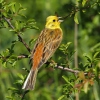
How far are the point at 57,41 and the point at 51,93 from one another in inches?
51.3

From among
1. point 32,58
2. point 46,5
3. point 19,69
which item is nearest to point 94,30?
point 46,5

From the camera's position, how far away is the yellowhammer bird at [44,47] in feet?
15.7

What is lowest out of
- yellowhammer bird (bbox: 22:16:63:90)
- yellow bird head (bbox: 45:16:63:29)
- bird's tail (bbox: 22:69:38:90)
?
bird's tail (bbox: 22:69:38:90)

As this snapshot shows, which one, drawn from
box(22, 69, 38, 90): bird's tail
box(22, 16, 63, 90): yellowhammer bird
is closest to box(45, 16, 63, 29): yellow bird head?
box(22, 16, 63, 90): yellowhammer bird

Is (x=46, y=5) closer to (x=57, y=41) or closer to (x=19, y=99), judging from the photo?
(x=57, y=41)

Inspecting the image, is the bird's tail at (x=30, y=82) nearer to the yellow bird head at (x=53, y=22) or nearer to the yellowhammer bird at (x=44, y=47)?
the yellowhammer bird at (x=44, y=47)

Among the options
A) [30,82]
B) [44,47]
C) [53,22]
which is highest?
[53,22]

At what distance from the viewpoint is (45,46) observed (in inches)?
208

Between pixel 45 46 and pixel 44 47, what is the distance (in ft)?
0.14

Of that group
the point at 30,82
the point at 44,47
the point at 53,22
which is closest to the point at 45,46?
the point at 44,47

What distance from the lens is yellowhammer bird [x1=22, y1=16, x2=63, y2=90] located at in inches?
188

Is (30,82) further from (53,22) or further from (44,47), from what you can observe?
(53,22)

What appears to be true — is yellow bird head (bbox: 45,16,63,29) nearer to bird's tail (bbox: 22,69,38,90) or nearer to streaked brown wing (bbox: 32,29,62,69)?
streaked brown wing (bbox: 32,29,62,69)

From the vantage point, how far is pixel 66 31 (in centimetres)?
766
